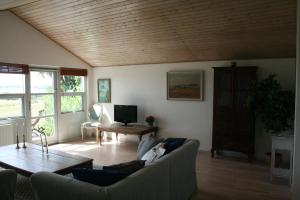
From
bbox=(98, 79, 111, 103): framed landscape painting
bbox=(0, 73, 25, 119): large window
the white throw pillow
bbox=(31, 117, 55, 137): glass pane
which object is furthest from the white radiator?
the white throw pillow

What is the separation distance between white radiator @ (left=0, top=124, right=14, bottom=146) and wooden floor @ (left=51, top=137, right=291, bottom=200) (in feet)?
3.49

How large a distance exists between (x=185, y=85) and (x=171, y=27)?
5.37 ft

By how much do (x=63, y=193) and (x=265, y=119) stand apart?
10.9 feet

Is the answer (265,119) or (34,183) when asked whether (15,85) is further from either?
(265,119)

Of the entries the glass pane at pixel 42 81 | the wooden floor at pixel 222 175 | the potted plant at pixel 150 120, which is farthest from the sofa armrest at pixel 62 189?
the glass pane at pixel 42 81

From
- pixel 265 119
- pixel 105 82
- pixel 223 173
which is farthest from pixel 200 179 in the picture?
pixel 105 82

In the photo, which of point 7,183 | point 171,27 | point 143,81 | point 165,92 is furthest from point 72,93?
point 7,183

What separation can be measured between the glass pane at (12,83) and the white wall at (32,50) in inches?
13.1

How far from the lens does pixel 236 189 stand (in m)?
3.43

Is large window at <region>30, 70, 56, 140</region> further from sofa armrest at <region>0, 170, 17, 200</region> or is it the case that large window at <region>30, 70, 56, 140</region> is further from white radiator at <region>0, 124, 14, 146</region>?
sofa armrest at <region>0, 170, 17, 200</region>

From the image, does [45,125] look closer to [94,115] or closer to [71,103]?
[71,103]

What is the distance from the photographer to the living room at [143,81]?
3244mm

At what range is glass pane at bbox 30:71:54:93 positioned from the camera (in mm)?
5488

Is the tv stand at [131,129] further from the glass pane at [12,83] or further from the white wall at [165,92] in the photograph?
the glass pane at [12,83]
